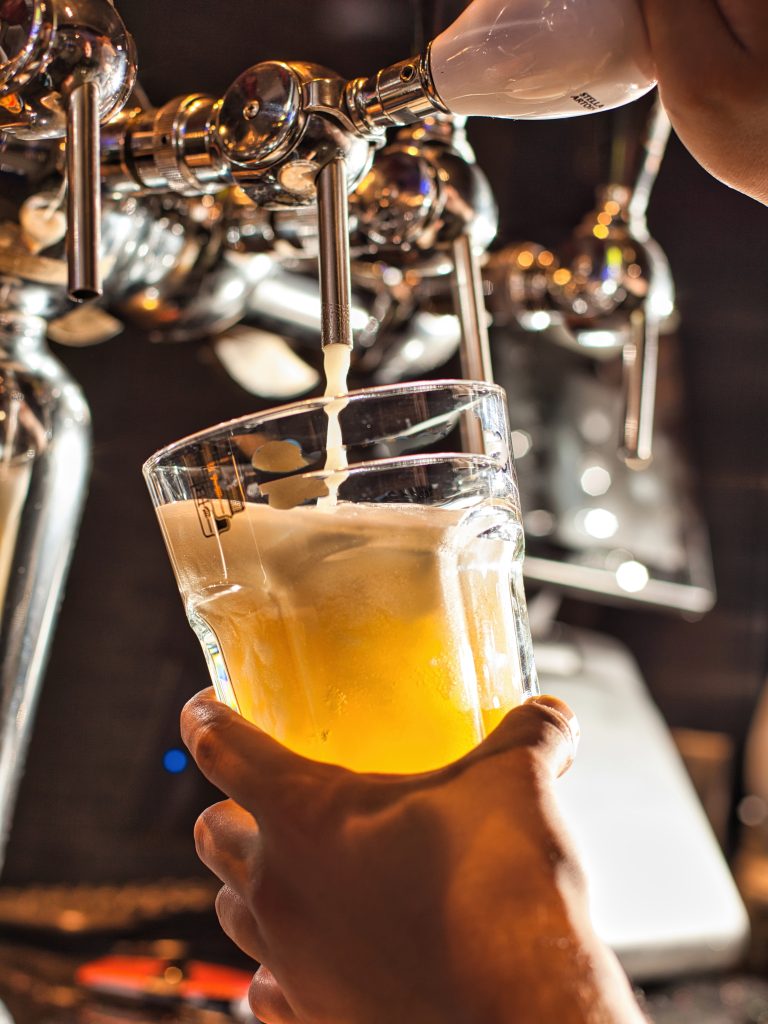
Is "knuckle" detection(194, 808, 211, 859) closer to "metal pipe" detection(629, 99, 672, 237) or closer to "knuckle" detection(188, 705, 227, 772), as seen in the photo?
"knuckle" detection(188, 705, 227, 772)

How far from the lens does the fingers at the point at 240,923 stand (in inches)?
17.8

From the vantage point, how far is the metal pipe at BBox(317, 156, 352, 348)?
479mm

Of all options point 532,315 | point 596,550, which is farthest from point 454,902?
point 596,550

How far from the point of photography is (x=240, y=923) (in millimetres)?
468

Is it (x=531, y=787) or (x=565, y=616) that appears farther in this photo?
(x=565, y=616)

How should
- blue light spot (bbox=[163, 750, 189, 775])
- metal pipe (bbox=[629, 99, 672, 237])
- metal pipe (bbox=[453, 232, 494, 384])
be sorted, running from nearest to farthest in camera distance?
metal pipe (bbox=[453, 232, 494, 384]), metal pipe (bbox=[629, 99, 672, 237]), blue light spot (bbox=[163, 750, 189, 775])

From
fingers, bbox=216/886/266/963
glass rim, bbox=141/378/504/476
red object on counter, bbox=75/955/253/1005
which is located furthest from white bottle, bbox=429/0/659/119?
red object on counter, bbox=75/955/253/1005

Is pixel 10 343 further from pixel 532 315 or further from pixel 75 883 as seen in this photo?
pixel 75 883

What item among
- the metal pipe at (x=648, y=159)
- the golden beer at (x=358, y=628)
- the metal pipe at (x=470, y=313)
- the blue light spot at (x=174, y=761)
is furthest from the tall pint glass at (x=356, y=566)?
the blue light spot at (x=174, y=761)

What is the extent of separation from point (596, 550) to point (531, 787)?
103cm

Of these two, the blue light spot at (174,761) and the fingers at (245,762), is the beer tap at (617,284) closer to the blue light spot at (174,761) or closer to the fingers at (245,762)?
the fingers at (245,762)

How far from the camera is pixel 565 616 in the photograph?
1.75m

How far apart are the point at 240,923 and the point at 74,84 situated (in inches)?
15.2

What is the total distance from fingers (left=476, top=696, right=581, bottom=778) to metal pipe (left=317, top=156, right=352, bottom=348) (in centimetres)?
18
